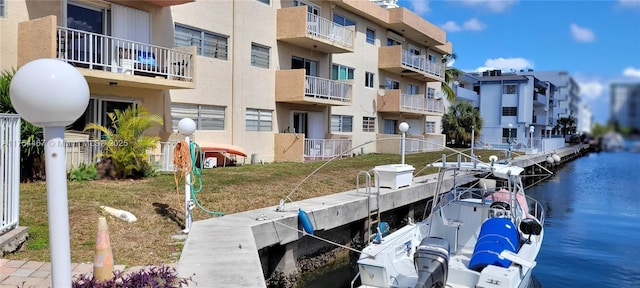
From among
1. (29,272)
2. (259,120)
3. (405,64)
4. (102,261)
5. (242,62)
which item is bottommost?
(29,272)

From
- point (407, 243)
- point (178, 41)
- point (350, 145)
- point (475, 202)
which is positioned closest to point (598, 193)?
point (350, 145)

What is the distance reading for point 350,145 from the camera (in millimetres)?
26578

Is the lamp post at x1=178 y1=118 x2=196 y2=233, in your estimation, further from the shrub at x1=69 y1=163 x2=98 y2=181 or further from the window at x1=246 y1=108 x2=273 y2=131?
the window at x1=246 y1=108 x2=273 y2=131

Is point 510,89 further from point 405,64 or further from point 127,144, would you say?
point 127,144

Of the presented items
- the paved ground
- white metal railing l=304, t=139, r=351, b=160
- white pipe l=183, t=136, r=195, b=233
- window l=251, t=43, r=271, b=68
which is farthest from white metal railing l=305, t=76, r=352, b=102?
the paved ground

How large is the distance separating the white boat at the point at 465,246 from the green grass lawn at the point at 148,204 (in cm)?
355

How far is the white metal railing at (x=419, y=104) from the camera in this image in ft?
104

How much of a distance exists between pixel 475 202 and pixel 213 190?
21.3 feet

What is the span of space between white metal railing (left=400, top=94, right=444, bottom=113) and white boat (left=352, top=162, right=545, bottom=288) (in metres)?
19.3

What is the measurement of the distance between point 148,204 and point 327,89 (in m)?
14.5

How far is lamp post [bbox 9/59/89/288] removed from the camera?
318 centimetres

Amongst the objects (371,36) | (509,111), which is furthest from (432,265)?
(509,111)

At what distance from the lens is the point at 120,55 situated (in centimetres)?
1457

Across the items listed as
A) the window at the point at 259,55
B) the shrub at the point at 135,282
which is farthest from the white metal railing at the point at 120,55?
the shrub at the point at 135,282
